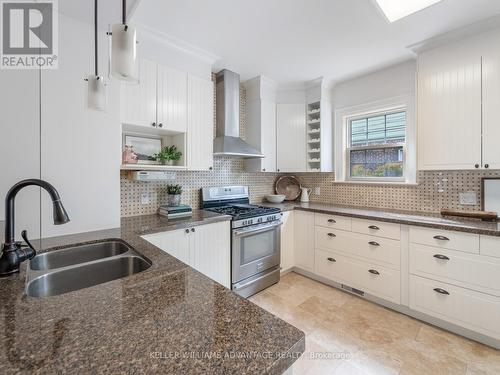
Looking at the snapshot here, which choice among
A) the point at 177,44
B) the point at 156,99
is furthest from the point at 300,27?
the point at 156,99

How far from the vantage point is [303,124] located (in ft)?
11.1

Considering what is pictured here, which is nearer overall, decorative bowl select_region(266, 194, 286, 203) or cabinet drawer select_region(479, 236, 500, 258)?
cabinet drawer select_region(479, 236, 500, 258)

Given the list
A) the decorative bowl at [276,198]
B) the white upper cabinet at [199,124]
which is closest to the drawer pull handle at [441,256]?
the decorative bowl at [276,198]

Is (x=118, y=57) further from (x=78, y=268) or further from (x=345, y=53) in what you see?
(x=345, y=53)

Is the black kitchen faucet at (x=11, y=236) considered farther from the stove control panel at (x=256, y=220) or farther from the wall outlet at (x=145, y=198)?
the stove control panel at (x=256, y=220)

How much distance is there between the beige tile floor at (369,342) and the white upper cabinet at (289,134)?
1754 millimetres

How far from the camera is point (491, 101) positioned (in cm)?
196

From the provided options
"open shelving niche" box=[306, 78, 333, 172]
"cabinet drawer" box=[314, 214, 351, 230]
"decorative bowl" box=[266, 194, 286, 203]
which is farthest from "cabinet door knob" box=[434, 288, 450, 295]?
"decorative bowl" box=[266, 194, 286, 203]

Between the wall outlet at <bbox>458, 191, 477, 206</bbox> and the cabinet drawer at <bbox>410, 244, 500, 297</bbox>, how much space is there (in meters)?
0.71

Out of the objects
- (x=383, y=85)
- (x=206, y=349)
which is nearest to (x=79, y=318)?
(x=206, y=349)

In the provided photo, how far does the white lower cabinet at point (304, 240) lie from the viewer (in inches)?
115

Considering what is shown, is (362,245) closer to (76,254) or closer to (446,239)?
(446,239)

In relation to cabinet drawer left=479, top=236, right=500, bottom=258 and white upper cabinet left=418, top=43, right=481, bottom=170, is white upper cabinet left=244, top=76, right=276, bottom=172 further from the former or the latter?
cabinet drawer left=479, top=236, right=500, bottom=258

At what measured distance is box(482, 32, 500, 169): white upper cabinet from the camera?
1935mm
